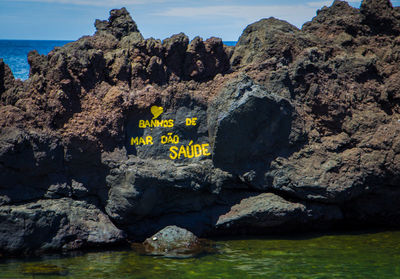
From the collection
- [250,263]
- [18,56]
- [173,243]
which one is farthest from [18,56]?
[250,263]

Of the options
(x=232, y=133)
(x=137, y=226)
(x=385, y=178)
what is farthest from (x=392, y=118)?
(x=137, y=226)

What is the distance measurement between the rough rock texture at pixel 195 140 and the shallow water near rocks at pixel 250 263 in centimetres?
39

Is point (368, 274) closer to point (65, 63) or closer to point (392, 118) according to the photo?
point (392, 118)

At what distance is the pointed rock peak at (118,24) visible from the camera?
→ 7.36 metres

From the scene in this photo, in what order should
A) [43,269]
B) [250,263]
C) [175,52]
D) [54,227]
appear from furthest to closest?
[175,52] < [54,227] < [250,263] < [43,269]

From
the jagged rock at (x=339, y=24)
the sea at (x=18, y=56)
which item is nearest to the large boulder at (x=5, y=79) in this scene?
the jagged rock at (x=339, y=24)

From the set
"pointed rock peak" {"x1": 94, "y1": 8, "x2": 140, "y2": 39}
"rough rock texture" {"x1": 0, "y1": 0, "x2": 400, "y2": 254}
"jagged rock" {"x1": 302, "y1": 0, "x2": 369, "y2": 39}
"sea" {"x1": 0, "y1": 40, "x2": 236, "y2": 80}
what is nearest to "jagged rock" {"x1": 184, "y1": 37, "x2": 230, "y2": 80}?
"rough rock texture" {"x1": 0, "y1": 0, "x2": 400, "y2": 254}

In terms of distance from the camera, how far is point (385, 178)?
6363 millimetres

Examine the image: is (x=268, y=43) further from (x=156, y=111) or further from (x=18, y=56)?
(x=18, y=56)

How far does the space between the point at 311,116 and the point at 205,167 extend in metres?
1.70

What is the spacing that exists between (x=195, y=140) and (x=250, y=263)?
6.32 feet

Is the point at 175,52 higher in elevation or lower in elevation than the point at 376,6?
lower

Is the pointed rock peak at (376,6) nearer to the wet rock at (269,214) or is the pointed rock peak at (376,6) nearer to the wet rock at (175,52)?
the wet rock at (175,52)

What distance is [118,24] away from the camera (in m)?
7.42
